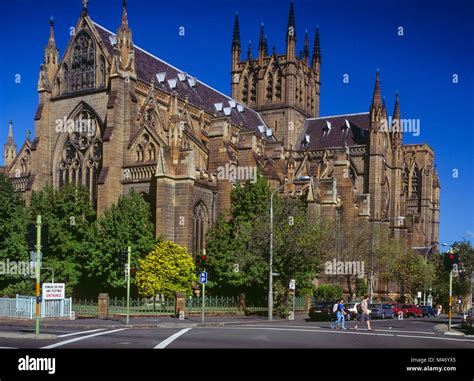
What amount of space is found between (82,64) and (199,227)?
15887 millimetres

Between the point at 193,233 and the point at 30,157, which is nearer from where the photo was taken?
the point at 193,233

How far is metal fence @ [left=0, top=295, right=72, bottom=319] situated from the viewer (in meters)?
32.1

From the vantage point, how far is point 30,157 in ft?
176

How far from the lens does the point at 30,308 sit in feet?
105

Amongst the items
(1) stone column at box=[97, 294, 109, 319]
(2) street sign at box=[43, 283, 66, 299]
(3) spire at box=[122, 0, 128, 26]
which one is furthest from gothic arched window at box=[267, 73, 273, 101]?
(2) street sign at box=[43, 283, 66, 299]

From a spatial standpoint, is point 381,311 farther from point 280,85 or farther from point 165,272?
point 280,85

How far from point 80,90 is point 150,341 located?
115 feet

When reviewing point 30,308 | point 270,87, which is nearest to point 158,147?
point 30,308

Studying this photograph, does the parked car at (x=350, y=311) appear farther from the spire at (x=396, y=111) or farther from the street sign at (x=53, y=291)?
the spire at (x=396, y=111)

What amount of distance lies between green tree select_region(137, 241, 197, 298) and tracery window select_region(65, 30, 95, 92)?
16.9 meters

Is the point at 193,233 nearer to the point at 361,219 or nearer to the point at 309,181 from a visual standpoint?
the point at 309,181

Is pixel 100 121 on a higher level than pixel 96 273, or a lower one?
higher
